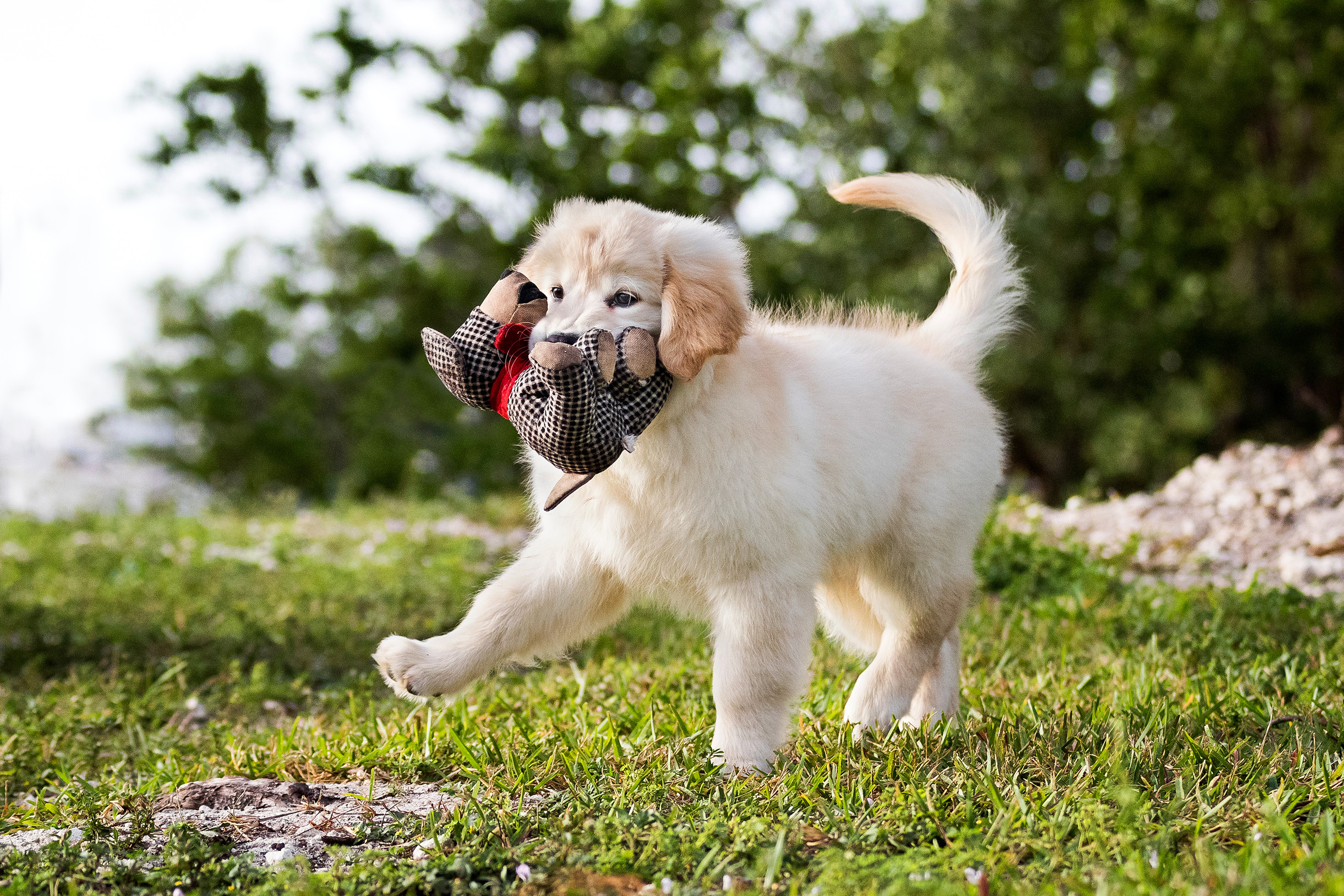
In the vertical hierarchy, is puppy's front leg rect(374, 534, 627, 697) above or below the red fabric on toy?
below

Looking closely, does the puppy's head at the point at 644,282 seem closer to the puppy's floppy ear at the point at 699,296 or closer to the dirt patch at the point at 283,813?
the puppy's floppy ear at the point at 699,296

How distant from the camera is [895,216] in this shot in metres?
12.7

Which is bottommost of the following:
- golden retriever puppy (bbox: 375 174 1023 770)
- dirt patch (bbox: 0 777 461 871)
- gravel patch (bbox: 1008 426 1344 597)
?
gravel patch (bbox: 1008 426 1344 597)

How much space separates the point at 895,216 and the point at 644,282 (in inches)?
418

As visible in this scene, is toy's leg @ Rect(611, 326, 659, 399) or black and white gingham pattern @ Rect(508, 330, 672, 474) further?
toy's leg @ Rect(611, 326, 659, 399)

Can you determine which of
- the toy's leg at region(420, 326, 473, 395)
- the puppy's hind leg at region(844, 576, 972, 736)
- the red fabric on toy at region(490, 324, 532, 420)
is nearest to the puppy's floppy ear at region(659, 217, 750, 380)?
the red fabric on toy at region(490, 324, 532, 420)

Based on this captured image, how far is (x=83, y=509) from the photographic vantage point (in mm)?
10133

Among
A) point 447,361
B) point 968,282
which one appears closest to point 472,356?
point 447,361

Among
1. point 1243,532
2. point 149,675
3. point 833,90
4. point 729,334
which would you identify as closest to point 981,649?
point 729,334

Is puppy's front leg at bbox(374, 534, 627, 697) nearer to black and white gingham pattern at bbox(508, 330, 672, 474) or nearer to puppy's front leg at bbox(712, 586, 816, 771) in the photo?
puppy's front leg at bbox(712, 586, 816, 771)

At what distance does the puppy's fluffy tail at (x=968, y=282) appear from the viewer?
3.83 m

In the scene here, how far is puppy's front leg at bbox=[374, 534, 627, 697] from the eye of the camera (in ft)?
9.58

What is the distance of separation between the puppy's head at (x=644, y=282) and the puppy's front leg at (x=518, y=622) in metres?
0.69

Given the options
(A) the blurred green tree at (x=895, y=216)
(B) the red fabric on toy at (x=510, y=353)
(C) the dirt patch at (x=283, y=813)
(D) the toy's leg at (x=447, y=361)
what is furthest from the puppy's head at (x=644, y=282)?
(A) the blurred green tree at (x=895, y=216)
